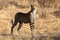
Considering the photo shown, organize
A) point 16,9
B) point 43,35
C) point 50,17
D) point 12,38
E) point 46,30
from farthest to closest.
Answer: point 16,9 → point 50,17 → point 46,30 → point 43,35 → point 12,38

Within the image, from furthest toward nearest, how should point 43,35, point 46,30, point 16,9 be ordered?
point 16,9
point 46,30
point 43,35

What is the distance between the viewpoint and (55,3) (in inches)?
690

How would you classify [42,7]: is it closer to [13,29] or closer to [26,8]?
[26,8]

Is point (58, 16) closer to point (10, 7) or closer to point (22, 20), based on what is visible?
point (10, 7)

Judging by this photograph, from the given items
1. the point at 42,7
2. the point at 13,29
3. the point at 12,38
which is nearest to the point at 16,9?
the point at 42,7

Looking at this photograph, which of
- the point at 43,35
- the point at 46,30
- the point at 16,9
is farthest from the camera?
the point at 16,9

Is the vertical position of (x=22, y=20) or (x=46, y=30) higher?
(x=22, y=20)

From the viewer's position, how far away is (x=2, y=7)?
1681 centimetres

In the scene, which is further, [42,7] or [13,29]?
[42,7]

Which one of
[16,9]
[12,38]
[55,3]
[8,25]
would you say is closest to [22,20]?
[12,38]

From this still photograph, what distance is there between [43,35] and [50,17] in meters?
3.43

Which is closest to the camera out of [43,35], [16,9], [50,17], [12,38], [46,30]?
[12,38]

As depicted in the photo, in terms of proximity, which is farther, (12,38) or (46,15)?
(46,15)

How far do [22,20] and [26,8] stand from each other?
534cm
